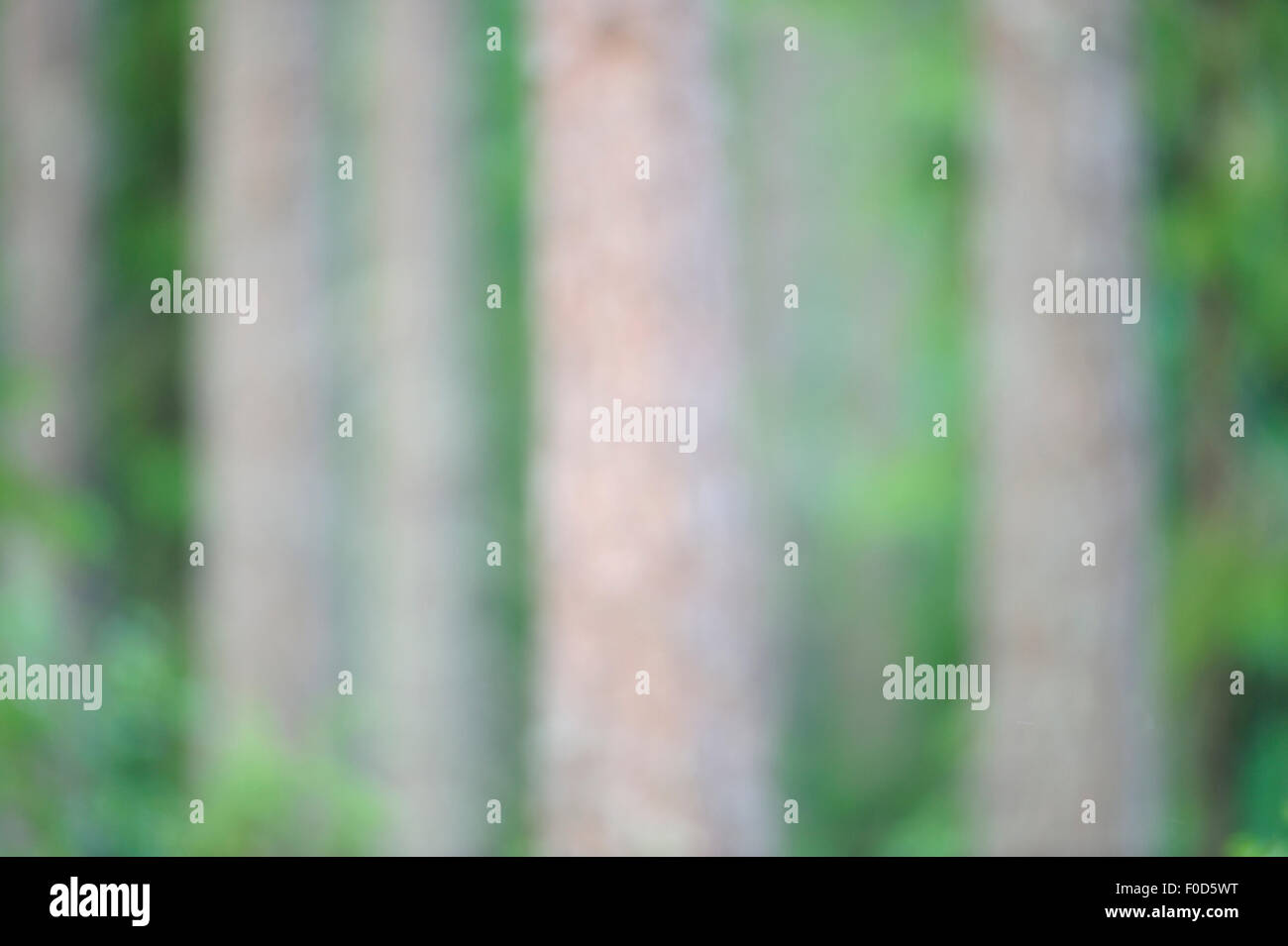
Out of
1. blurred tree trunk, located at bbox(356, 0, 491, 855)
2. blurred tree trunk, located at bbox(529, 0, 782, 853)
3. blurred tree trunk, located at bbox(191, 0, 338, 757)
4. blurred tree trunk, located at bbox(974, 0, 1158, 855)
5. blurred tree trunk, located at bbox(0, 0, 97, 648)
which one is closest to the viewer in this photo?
blurred tree trunk, located at bbox(529, 0, 782, 853)

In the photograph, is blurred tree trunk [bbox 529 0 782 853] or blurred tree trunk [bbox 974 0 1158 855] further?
blurred tree trunk [bbox 974 0 1158 855]

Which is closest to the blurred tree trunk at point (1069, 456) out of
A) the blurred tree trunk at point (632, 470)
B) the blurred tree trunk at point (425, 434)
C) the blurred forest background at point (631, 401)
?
the blurred forest background at point (631, 401)

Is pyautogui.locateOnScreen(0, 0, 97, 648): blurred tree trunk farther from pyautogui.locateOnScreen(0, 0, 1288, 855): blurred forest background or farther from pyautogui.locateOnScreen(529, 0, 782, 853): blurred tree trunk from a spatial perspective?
pyautogui.locateOnScreen(529, 0, 782, 853): blurred tree trunk

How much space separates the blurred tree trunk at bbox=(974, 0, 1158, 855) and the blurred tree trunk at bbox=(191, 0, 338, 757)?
4.57 meters

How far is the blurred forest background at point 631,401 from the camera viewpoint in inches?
248

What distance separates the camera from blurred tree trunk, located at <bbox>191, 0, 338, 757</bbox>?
991cm

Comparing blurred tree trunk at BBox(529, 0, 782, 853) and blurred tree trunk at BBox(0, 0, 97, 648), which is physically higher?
blurred tree trunk at BBox(0, 0, 97, 648)

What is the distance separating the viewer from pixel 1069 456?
7.71 metres

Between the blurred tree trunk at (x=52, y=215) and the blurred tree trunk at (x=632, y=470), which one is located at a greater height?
the blurred tree trunk at (x=52, y=215)

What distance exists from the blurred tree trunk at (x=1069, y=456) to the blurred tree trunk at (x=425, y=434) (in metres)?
4.80

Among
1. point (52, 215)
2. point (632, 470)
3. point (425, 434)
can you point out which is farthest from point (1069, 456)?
point (52, 215)

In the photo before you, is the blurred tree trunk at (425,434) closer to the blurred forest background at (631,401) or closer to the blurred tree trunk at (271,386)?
the blurred forest background at (631,401)

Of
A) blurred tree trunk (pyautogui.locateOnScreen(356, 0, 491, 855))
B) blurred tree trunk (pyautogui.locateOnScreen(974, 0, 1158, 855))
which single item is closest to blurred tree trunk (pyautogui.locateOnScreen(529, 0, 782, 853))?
blurred tree trunk (pyautogui.locateOnScreen(974, 0, 1158, 855))

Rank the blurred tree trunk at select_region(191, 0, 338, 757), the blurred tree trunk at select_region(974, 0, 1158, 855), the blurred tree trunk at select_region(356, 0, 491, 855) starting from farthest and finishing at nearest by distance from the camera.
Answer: the blurred tree trunk at select_region(356, 0, 491, 855) < the blurred tree trunk at select_region(191, 0, 338, 757) < the blurred tree trunk at select_region(974, 0, 1158, 855)
